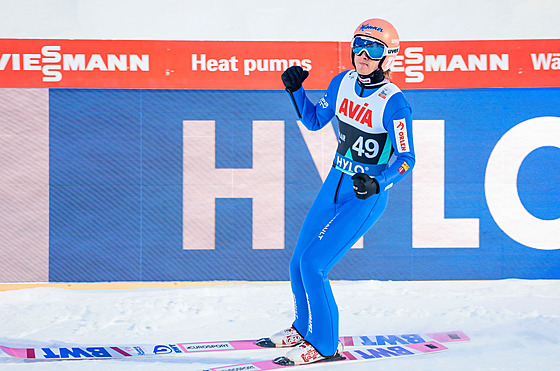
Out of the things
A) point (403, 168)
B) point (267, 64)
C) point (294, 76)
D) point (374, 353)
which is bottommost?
point (374, 353)

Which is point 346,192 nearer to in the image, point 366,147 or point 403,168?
point 366,147

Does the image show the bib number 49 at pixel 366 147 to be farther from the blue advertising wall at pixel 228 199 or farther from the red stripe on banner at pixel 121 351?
the blue advertising wall at pixel 228 199

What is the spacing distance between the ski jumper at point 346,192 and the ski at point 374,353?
24cm

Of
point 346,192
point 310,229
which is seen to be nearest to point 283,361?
point 310,229

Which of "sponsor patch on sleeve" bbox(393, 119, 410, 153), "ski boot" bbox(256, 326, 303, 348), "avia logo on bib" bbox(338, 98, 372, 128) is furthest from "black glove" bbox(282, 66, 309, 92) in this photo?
"ski boot" bbox(256, 326, 303, 348)

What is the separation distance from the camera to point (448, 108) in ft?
18.0

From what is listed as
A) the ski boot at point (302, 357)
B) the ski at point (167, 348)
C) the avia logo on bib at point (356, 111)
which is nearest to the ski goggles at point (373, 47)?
the avia logo on bib at point (356, 111)

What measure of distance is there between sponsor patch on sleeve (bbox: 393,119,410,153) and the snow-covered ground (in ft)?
4.08

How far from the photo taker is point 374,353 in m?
3.49

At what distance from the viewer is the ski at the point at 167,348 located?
11.3 feet

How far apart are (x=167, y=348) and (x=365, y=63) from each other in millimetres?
2129
